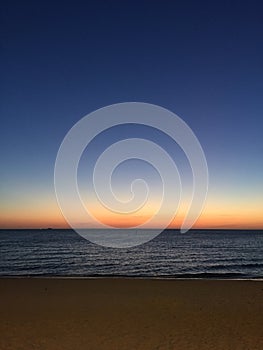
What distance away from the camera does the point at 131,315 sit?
1198 centimetres

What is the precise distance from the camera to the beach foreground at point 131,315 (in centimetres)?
919

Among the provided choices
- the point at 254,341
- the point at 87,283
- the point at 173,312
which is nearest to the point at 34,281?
the point at 87,283

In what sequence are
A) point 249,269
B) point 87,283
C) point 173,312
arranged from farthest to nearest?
point 249,269, point 87,283, point 173,312

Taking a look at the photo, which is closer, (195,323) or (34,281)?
(195,323)

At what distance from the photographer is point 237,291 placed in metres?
16.1

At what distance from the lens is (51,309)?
42.1 feet

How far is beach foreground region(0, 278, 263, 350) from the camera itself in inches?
362

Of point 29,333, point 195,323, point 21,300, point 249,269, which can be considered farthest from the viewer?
point 249,269

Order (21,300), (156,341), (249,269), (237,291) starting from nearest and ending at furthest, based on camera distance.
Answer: (156,341) < (21,300) < (237,291) < (249,269)

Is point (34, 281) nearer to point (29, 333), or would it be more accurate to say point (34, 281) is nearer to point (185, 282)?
point (185, 282)

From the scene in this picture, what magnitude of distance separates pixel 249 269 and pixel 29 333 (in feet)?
96.4

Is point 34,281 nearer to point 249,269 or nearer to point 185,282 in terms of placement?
point 185,282

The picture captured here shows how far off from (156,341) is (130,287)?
8.05m

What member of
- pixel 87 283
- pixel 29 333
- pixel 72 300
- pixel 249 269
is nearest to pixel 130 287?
pixel 87 283
